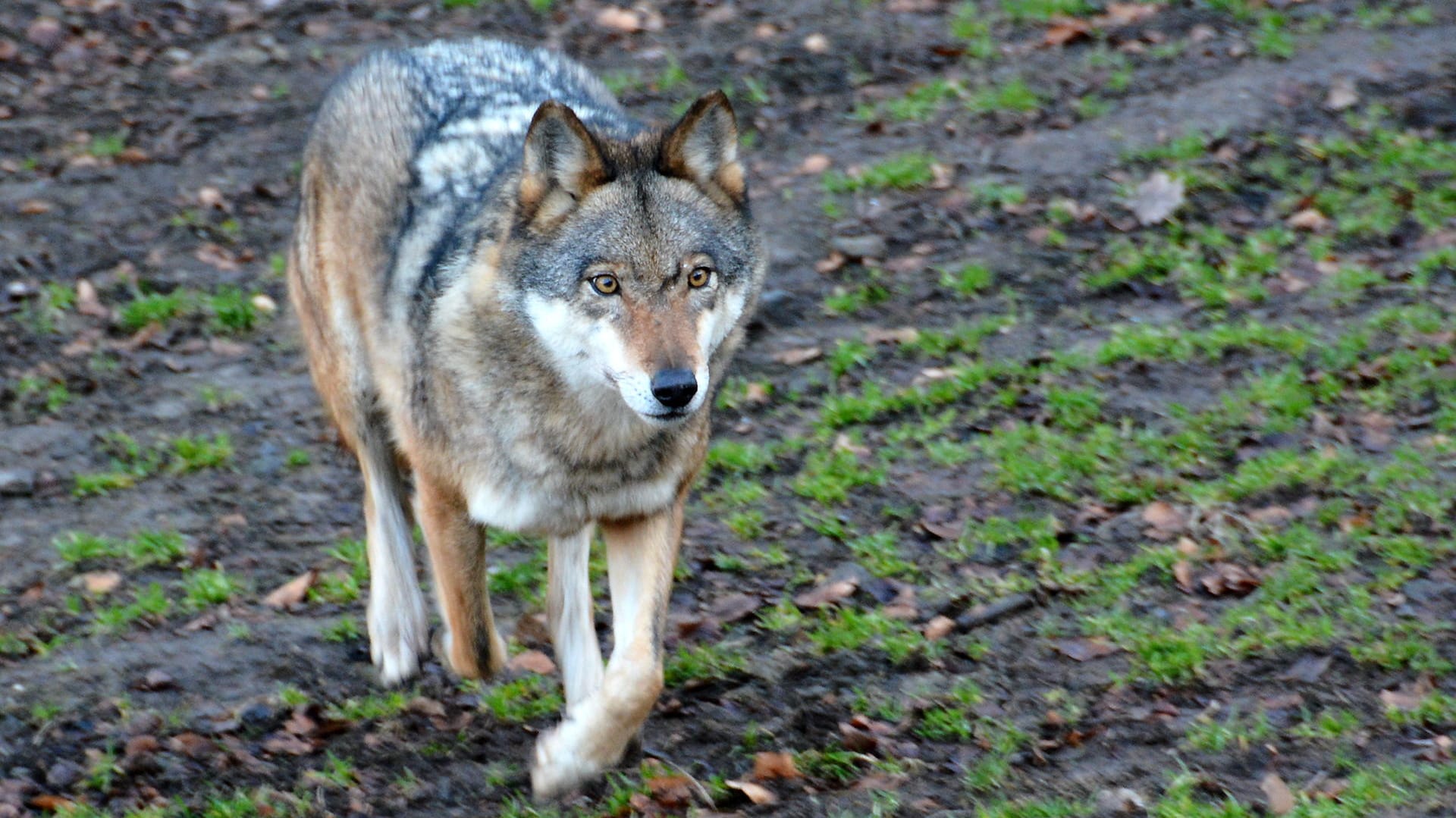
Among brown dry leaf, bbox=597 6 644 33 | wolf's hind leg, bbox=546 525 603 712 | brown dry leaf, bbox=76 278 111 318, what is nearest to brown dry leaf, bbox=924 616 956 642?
wolf's hind leg, bbox=546 525 603 712

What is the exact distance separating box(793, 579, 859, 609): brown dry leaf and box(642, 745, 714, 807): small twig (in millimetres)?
1031

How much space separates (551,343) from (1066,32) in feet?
22.1

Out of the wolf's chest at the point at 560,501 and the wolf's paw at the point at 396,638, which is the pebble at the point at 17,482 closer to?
the wolf's paw at the point at 396,638

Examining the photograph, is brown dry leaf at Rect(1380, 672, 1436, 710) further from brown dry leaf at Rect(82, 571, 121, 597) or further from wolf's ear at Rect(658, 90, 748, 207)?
brown dry leaf at Rect(82, 571, 121, 597)

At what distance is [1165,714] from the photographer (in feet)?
15.1

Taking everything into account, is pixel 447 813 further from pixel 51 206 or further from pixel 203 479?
pixel 51 206

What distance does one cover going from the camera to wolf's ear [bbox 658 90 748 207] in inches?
175

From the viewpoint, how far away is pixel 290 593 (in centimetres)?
579

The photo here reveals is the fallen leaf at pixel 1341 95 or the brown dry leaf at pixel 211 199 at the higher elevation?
the fallen leaf at pixel 1341 95

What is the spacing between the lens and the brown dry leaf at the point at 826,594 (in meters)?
5.57

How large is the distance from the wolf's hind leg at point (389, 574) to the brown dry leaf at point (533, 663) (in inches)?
12.9

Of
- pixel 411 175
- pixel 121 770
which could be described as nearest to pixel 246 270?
pixel 411 175

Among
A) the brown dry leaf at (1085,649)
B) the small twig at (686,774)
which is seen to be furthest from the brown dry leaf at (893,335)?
the small twig at (686,774)

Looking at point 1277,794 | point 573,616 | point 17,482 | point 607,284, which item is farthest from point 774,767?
point 17,482
